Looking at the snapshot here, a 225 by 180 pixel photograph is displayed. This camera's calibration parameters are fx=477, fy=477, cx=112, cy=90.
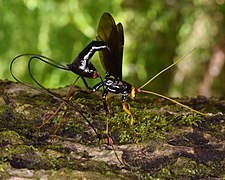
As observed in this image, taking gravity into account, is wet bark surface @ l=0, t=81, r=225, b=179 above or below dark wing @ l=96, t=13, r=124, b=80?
below

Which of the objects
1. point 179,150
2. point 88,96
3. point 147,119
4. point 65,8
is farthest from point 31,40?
point 179,150

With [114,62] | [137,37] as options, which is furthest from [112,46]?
[137,37]

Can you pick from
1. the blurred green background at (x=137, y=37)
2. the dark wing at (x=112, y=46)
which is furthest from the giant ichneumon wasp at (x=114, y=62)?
the blurred green background at (x=137, y=37)

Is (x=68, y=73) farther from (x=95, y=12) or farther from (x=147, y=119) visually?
(x=147, y=119)

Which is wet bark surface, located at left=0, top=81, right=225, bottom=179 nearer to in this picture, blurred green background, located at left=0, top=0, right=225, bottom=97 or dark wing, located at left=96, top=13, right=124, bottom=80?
dark wing, located at left=96, top=13, right=124, bottom=80

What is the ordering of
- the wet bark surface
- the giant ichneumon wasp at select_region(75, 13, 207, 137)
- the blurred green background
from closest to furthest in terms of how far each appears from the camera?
the wet bark surface < the giant ichneumon wasp at select_region(75, 13, 207, 137) < the blurred green background

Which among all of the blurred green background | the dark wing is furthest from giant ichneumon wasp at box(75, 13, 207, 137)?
the blurred green background

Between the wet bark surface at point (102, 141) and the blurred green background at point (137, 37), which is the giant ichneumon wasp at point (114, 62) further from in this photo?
the blurred green background at point (137, 37)

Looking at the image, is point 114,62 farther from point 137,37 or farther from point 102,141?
point 137,37
